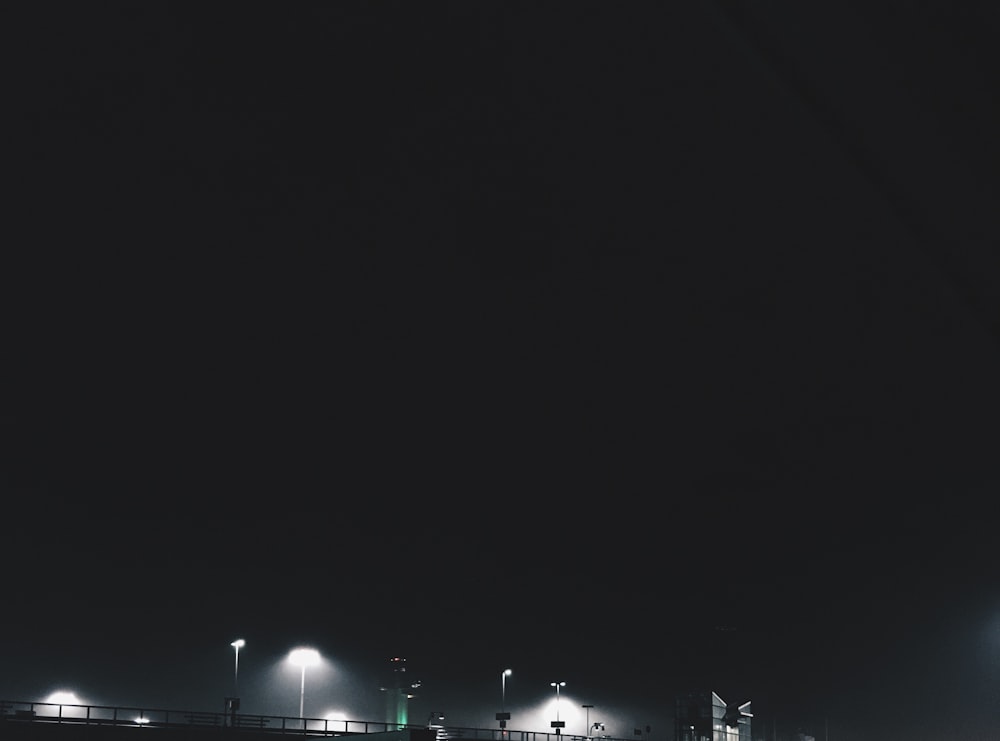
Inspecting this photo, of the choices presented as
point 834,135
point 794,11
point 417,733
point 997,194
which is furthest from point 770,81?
point 417,733

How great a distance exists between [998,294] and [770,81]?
1.04 metres

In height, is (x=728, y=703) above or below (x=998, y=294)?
below

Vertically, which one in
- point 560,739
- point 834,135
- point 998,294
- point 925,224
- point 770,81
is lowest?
point 560,739

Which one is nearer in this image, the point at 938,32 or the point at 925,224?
the point at 938,32

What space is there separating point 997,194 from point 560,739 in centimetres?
9096

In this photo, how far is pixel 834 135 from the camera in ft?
10.8

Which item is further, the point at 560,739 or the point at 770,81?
the point at 560,739

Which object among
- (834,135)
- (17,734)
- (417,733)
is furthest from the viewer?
(17,734)

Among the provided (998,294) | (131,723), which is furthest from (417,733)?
(998,294)

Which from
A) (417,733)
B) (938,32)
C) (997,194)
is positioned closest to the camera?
(938,32)

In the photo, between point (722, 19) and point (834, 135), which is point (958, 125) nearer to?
point (834, 135)

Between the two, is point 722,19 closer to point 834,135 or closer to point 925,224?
point 834,135

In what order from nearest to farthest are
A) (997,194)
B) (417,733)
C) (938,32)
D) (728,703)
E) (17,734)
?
1. (938,32)
2. (997,194)
3. (417,733)
4. (17,734)
5. (728,703)

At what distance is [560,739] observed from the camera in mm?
87938
